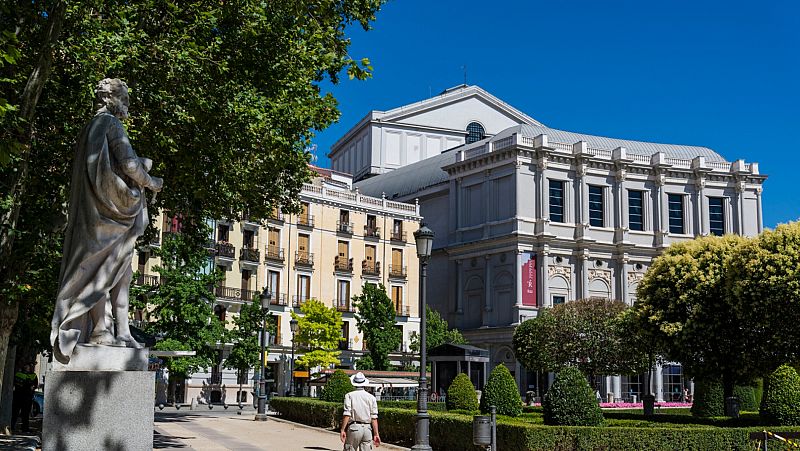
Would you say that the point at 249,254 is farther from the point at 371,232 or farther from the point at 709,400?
the point at 709,400

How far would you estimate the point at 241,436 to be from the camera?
25156mm

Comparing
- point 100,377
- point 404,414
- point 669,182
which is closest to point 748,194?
point 669,182

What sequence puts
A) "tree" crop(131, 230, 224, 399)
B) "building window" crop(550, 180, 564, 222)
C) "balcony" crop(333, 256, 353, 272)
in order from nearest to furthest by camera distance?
"tree" crop(131, 230, 224, 399)
"balcony" crop(333, 256, 353, 272)
"building window" crop(550, 180, 564, 222)

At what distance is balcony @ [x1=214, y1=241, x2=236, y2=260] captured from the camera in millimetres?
54500

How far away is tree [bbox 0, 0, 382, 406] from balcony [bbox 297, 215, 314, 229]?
36735mm

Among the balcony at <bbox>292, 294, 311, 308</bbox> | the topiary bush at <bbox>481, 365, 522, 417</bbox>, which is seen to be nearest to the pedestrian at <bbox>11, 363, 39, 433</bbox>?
the topiary bush at <bbox>481, 365, 522, 417</bbox>

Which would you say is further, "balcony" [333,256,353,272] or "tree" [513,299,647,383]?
"balcony" [333,256,353,272]

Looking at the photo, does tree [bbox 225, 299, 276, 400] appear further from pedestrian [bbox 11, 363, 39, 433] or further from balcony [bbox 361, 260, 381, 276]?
pedestrian [bbox 11, 363, 39, 433]

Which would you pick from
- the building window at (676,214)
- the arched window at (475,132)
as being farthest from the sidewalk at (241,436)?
the arched window at (475,132)

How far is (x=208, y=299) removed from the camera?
134 ft

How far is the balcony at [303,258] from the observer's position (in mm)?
59312

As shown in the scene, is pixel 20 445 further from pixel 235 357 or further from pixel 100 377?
pixel 235 357

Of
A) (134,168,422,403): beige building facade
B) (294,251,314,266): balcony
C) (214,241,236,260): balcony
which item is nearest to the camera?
(214,241,236,260): balcony

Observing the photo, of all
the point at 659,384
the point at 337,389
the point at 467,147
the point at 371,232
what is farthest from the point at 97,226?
the point at 467,147
